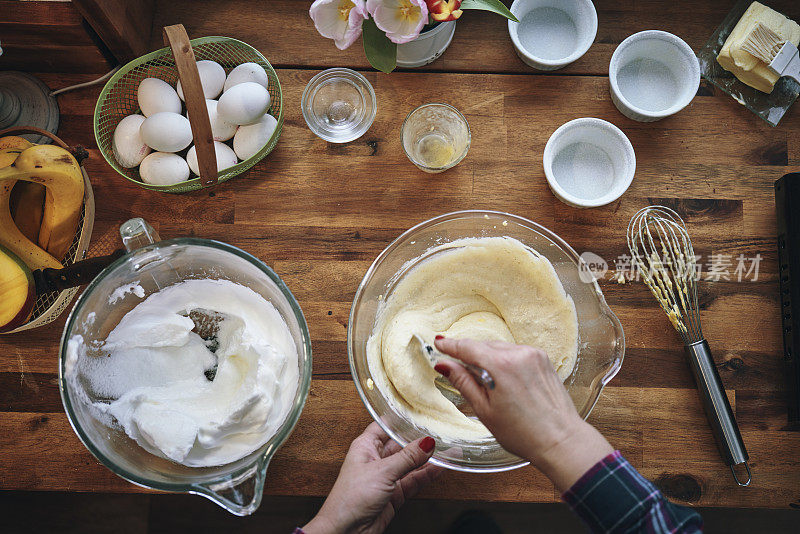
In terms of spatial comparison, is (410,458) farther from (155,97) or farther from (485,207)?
(155,97)

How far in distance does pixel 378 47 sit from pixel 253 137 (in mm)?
302

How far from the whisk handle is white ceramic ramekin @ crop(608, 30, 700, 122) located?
1.57ft

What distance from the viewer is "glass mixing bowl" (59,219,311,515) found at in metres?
0.87

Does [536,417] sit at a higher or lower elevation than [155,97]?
lower

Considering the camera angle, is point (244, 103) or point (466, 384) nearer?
point (466, 384)

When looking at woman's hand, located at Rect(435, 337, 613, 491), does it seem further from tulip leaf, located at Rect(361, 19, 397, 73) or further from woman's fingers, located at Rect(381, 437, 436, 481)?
tulip leaf, located at Rect(361, 19, 397, 73)

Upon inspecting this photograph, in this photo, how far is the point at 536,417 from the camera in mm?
782

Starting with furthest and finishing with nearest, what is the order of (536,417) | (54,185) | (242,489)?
(54,185) < (242,489) < (536,417)

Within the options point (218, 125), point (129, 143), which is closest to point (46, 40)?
point (129, 143)

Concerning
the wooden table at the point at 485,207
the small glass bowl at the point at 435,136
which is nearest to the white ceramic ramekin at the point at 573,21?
the wooden table at the point at 485,207

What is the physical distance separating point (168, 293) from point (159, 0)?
664mm

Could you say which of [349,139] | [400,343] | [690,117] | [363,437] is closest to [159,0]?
[349,139]

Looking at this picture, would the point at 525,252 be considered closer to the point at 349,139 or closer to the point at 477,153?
the point at 477,153

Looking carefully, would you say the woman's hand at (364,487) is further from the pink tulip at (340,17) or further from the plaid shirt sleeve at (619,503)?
the pink tulip at (340,17)
